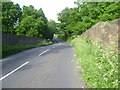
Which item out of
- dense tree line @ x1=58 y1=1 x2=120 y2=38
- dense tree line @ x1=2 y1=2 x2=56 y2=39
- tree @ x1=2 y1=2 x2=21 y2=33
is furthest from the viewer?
dense tree line @ x1=2 y1=2 x2=56 y2=39

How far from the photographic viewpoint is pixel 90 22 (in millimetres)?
23250

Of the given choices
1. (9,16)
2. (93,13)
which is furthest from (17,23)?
(93,13)

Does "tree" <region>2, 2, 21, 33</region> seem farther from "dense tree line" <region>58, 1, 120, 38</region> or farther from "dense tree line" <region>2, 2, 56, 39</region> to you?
"dense tree line" <region>58, 1, 120, 38</region>

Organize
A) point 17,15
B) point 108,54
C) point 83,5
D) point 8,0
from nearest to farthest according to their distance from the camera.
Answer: point 108,54 < point 83,5 < point 8,0 < point 17,15

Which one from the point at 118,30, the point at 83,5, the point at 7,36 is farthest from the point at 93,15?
the point at 118,30

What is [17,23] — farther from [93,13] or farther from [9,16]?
[93,13]

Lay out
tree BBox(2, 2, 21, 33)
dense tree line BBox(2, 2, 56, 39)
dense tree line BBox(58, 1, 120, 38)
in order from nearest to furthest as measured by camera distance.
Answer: dense tree line BBox(58, 1, 120, 38), tree BBox(2, 2, 21, 33), dense tree line BBox(2, 2, 56, 39)

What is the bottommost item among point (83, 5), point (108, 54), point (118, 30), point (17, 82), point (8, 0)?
point (17, 82)

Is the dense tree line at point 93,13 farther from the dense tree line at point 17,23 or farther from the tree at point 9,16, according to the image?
the tree at point 9,16

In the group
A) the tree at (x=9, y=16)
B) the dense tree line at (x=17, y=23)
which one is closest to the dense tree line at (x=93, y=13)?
the dense tree line at (x=17, y=23)

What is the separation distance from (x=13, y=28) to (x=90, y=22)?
31564mm

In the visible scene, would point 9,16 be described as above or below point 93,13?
above

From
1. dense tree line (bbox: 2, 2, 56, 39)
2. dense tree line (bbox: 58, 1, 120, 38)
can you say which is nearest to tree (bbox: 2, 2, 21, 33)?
dense tree line (bbox: 2, 2, 56, 39)

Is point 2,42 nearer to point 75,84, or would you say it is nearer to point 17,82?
point 17,82
